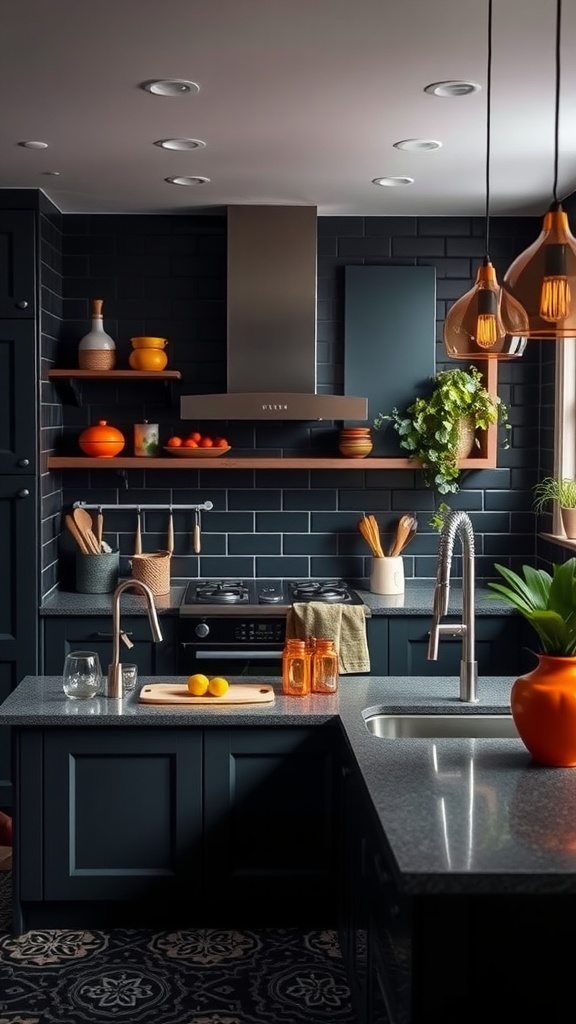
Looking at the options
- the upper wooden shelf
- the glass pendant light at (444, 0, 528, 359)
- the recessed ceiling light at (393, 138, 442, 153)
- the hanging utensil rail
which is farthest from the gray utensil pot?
the glass pendant light at (444, 0, 528, 359)

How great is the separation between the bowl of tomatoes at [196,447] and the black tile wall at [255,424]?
231 mm

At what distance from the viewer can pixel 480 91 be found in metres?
3.76

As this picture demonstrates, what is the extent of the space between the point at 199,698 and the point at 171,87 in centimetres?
186

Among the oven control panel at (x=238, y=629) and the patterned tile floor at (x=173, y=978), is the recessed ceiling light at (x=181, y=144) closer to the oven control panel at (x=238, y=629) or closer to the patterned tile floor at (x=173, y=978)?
the oven control panel at (x=238, y=629)

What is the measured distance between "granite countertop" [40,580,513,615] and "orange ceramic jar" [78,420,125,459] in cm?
66

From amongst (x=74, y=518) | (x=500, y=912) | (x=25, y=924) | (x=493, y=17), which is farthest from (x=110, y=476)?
(x=500, y=912)

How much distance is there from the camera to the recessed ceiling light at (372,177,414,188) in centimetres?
514

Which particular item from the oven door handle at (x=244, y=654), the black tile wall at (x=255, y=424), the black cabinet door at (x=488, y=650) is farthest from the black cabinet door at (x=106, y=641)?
the black cabinet door at (x=488, y=650)

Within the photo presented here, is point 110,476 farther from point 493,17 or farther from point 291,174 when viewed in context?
point 493,17

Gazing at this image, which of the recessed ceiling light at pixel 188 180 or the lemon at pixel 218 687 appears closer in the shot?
the lemon at pixel 218 687

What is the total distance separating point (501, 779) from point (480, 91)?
211 centimetres

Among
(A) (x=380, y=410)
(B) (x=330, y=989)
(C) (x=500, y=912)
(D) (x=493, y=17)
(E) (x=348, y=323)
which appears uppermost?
(D) (x=493, y=17)

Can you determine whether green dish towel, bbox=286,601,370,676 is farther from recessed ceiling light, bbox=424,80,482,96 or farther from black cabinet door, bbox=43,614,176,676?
recessed ceiling light, bbox=424,80,482,96

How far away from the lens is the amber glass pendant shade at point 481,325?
9.34ft
